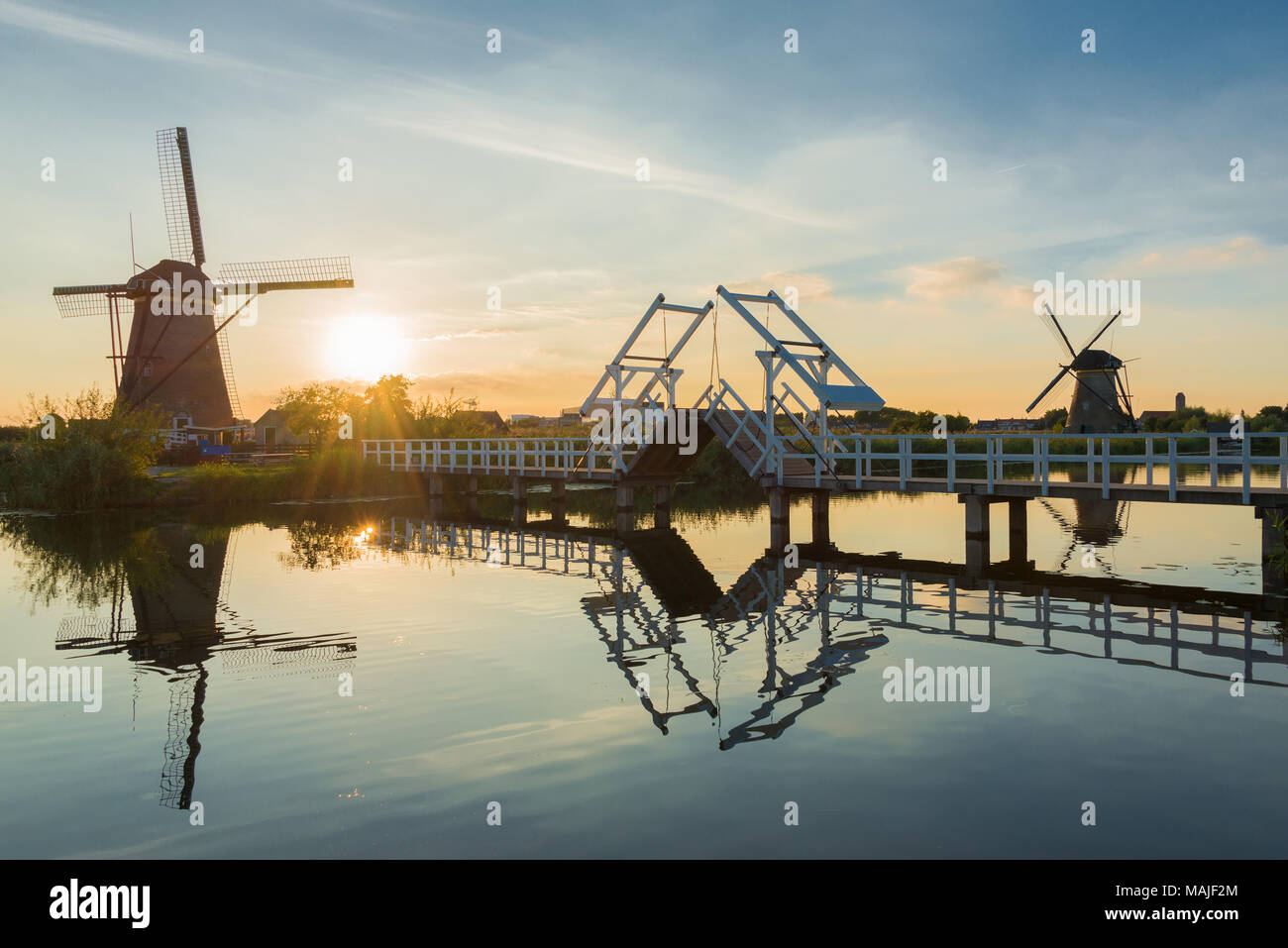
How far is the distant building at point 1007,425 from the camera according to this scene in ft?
272

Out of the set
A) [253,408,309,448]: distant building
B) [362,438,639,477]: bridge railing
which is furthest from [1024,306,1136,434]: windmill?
[253,408,309,448]: distant building

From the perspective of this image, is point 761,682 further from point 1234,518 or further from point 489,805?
point 1234,518

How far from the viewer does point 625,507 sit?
3100 cm

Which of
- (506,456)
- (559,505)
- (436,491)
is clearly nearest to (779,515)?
(559,505)

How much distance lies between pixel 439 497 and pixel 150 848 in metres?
36.0

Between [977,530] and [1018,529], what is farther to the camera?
[1018,529]

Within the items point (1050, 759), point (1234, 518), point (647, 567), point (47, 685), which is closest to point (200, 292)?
point (647, 567)

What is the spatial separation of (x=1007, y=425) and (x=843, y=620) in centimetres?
8949

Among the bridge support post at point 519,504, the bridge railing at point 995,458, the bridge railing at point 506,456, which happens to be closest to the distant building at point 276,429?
the bridge railing at point 506,456

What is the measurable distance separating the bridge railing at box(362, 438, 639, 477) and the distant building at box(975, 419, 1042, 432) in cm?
4904

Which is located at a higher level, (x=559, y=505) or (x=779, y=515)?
(x=779, y=515)

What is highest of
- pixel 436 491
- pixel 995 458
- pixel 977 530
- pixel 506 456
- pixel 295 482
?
pixel 506 456

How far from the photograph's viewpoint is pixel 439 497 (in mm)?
42312

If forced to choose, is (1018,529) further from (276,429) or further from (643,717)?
(276,429)
